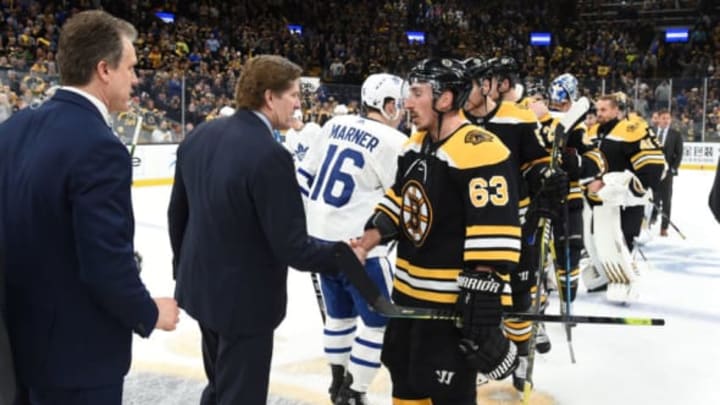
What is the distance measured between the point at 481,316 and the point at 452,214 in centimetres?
30

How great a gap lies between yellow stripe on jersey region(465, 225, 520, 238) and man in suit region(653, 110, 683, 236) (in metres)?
6.02

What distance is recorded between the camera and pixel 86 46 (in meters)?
1.60

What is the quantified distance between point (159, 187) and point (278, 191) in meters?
9.30

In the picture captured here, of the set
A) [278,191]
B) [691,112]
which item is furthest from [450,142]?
[691,112]

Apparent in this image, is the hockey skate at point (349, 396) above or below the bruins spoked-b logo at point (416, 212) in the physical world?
below

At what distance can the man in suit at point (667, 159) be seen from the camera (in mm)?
7805

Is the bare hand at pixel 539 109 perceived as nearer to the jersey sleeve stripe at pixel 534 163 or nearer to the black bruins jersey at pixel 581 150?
the black bruins jersey at pixel 581 150

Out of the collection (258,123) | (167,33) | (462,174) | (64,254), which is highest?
(167,33)

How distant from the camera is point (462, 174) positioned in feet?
6.47

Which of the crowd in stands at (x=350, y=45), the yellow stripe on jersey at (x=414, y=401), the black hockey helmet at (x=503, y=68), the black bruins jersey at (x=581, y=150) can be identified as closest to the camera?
the yellow stripe on jersey at (x=414, y=401)

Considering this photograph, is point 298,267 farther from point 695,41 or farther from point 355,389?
point 695,41

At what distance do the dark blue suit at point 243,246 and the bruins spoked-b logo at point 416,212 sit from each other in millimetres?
255

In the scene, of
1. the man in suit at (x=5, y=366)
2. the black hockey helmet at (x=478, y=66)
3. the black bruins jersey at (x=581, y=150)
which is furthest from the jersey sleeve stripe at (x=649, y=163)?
the man in suit at (x=5, y=366)

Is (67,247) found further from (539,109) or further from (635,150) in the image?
(635,150)
